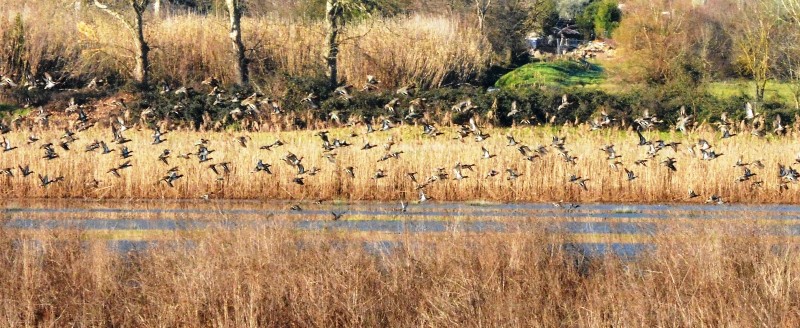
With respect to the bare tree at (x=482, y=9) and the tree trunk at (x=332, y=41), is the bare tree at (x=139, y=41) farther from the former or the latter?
the bare tree at (x=482, y=9)

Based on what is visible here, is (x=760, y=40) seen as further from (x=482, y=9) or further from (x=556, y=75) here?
(x=482, y=9)

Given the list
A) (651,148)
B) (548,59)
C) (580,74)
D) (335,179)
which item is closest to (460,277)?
(335,179)

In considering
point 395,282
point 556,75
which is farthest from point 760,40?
point 395,282

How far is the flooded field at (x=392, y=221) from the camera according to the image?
10945mm

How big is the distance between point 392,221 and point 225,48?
20854mm

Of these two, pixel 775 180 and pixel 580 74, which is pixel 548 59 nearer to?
pixel 580 74

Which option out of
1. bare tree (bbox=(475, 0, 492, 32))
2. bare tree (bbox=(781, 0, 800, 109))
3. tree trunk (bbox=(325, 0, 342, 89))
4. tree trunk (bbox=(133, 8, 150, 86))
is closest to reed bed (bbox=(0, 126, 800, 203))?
tree trunk (bbox=(133, 8, 150, 86))

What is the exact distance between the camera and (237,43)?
1222 inches

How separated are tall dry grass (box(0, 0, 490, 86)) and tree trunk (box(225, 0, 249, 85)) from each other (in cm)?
158

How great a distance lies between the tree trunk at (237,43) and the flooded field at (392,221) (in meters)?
13.5

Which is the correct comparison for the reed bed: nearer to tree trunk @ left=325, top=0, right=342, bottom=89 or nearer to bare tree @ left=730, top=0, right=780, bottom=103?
tree trunk @ left=325, top=0, right=342, bottom=89

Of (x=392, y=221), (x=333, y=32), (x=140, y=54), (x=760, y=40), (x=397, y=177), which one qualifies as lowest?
(x=392, y=221)

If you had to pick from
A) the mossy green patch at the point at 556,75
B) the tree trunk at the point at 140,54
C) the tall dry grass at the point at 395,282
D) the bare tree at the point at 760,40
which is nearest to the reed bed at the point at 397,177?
the tall dry grass at the point at 395,282

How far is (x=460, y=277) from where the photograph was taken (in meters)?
9.28
